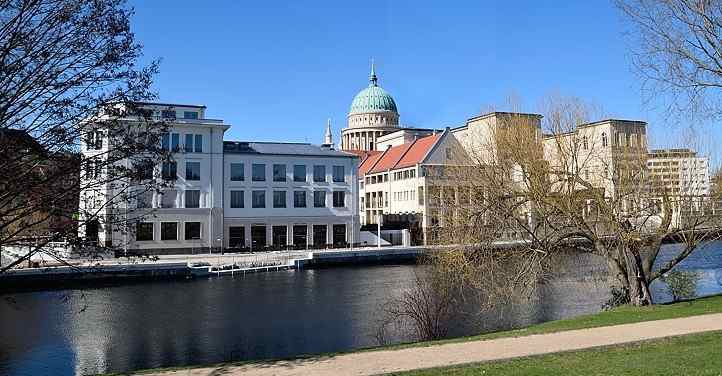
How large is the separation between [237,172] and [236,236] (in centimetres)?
649

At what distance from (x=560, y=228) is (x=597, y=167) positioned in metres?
2.77

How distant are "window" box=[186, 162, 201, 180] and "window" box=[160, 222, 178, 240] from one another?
4797 mm

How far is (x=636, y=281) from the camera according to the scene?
2159 centimetres

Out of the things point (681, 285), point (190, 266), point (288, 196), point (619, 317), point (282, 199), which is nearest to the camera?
point (619, 317)

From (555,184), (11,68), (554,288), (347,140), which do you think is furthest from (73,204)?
(347,140)

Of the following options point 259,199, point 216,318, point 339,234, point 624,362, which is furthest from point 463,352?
point 339,234

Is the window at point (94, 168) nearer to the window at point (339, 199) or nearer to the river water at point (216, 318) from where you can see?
the river water at point (216, 318)

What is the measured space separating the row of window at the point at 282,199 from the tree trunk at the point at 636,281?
155 ft

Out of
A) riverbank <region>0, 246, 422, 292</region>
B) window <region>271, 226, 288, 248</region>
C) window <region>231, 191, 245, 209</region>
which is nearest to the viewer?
riverbank <region>0, 246, 422, 292</region>

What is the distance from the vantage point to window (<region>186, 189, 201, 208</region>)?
201 feet

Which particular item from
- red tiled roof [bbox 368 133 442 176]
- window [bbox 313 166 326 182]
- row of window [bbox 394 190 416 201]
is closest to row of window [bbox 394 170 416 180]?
red tiled roof [bbox 368 133 442 176]

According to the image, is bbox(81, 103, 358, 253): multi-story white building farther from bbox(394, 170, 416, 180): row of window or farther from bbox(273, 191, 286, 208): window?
bbox(394, 170, 416, 180): row of window

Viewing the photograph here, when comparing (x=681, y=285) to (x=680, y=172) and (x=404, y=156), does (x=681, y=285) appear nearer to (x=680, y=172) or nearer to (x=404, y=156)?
(x=680, y=172)

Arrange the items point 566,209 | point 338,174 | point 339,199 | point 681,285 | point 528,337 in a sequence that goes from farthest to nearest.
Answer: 1. point 338,174
2. point 339,199
3. point 681,285
4. point 566,209
5. point 528,337
